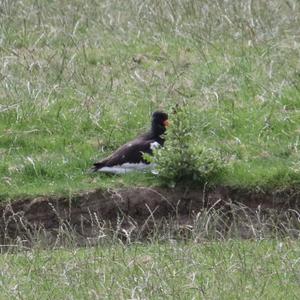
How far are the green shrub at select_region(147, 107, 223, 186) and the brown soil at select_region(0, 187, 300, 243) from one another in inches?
6.1

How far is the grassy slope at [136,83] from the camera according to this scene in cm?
1405

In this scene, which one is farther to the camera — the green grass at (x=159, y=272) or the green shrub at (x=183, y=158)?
the green shrub at (x=183, y=158)

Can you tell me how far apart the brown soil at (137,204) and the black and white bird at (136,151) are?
14.1 inches

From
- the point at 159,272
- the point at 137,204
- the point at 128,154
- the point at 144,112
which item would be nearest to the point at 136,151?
the point at 128,154

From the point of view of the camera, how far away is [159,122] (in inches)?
564

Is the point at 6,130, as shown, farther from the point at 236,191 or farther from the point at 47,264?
the point at 47,264

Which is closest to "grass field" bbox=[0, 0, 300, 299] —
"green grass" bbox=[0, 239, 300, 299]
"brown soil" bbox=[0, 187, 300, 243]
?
"green grass" bbox=[0, 239, 300, 299]

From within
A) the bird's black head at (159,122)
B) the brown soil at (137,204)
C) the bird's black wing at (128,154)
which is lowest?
the brown soil at (137,204)

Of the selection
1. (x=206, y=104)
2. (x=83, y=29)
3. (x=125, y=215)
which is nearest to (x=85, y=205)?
(x=125, y=215)

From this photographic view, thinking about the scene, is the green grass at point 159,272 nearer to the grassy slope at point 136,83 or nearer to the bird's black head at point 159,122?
the grassy slope at point 136,83

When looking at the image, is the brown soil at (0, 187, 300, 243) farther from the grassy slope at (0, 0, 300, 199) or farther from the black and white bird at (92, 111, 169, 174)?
the black and white bird at (92, 111, 169, 174)

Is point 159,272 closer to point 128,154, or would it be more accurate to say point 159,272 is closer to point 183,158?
point 183,158

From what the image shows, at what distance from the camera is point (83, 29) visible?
18.2 meters

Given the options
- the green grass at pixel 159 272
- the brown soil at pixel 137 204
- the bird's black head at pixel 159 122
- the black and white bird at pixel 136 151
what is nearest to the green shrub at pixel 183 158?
the brown soil at pixel 137 204
